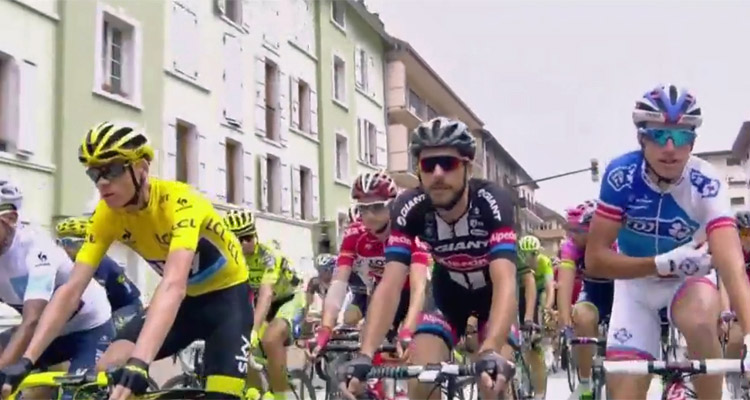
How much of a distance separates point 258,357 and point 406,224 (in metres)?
4.28

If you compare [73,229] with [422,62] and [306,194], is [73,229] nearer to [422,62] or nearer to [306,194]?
[306,194]

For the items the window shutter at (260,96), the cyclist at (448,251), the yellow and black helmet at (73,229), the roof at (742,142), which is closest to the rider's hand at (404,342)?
the cyclist at (448,251)

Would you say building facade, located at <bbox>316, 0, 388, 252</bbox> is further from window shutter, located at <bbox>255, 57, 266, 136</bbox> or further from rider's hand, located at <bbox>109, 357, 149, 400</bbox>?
rider's hand, located at <bbox>109, 357, 149, 400</bbox>

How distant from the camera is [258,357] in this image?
8.59 m

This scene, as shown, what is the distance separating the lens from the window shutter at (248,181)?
957 inches

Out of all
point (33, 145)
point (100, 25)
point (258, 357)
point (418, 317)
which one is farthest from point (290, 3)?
point (418, 317)

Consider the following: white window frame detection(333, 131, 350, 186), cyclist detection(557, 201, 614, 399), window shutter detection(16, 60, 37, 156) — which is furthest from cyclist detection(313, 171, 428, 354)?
white window frame detection(333, 131, 350, 186)

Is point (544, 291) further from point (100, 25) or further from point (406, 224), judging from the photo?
point (100, 25)

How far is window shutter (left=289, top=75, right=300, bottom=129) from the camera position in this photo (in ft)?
92.2

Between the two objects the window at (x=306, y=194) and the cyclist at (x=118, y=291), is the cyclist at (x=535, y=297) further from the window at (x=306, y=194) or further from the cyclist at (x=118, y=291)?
the window at (x=306, y=194)

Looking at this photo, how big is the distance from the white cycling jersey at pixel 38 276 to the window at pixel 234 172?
1862 centimetres

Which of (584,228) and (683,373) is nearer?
(683,373)

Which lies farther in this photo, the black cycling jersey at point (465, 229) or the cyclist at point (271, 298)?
the cyclist at point (271, 298)

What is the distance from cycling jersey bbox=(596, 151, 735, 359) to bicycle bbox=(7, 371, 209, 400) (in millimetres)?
1892
